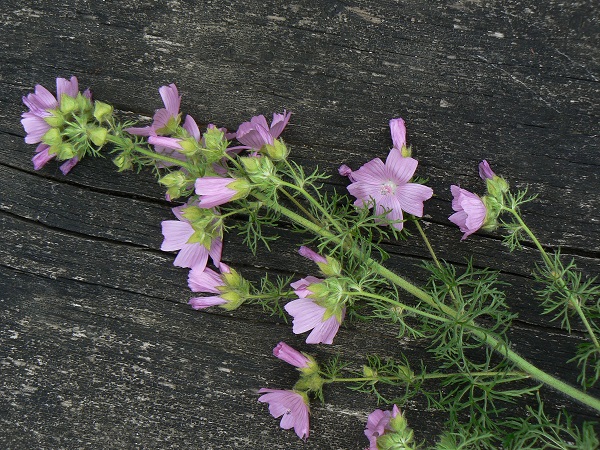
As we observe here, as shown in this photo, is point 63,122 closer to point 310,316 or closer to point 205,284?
point 205,284

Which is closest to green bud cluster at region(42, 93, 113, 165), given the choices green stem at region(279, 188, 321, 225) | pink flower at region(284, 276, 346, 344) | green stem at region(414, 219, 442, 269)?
green stem at region(279, 188, 321, 225)

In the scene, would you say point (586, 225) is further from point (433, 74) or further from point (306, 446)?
point (306, 446)

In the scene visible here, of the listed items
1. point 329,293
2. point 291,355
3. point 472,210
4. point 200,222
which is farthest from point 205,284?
point 472,210

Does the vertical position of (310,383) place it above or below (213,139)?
below

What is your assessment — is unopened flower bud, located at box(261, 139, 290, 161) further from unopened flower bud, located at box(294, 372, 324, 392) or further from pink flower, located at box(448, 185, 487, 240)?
unopened flower bud, located at box(294, 372, 324, 392)

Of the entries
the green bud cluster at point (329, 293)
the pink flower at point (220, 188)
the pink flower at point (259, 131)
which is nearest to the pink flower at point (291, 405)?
the green bud cluster at point (329, 293)

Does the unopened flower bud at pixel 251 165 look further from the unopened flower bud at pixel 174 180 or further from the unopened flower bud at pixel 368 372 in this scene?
the unopened flower bud at pixel 368 372
